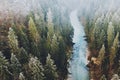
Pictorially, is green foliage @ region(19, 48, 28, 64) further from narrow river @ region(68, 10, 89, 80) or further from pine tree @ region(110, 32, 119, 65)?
pine tree @ region(110, 32, 119, 65)

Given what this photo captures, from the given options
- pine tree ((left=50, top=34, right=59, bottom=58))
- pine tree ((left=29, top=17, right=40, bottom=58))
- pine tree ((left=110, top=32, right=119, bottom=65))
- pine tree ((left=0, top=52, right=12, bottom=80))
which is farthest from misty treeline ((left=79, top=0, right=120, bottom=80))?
pine tree ((left=0, top=52, right=12, bottom=80))

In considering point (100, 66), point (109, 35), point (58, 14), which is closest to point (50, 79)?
point (100, 66)

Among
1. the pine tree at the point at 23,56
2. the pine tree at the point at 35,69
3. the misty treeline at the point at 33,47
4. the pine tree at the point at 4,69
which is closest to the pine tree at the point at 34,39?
the misty treeline at the point at 33,47

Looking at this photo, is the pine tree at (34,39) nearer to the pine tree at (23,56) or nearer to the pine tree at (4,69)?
the pine tree at (23,56)

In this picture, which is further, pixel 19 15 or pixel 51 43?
pixel 19 15

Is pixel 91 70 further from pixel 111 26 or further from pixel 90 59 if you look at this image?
pixel 111 26

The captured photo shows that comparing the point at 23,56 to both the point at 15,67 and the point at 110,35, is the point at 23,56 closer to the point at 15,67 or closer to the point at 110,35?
the point at 15,67

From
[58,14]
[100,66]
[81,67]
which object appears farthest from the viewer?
[58,14]
